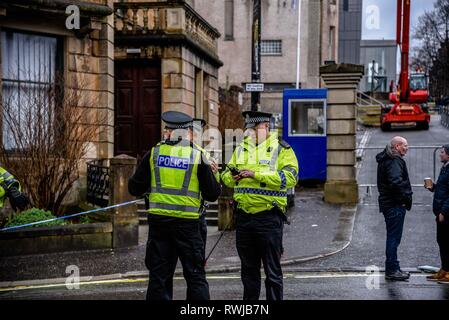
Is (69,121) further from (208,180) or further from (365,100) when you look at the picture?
(365,100)

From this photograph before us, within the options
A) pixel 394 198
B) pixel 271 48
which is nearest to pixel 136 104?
pixel 394 198

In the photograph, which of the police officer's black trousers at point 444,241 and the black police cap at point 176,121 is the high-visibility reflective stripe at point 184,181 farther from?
the police officer's black trousers at point 444,241

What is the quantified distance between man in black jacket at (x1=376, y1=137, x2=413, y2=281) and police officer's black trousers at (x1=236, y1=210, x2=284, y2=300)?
9.09 feet

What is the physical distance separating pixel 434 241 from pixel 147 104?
9395 mm

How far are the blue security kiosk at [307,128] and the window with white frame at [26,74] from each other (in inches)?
295

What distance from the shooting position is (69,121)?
13086 mm

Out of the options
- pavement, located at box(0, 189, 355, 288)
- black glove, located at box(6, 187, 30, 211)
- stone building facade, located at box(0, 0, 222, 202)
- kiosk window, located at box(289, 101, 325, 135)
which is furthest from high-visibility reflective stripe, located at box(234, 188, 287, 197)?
kiosk window, located at box(289, 101, 325, 135)

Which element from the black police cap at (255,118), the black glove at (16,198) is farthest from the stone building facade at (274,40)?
the black police cap at (255,118)

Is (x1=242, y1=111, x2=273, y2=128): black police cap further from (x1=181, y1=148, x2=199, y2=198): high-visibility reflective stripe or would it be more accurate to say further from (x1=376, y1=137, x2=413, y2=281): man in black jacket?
(x1=376, y1=137, x2=413, y2=281): man in black jacket

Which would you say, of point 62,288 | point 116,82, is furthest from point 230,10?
point 62,288

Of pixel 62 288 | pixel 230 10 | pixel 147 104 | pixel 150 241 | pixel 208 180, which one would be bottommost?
pixel 62 288

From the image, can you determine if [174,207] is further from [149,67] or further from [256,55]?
[149,67]

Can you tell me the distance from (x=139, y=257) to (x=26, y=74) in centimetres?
494
